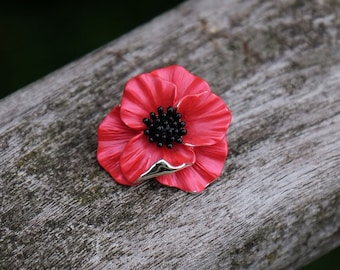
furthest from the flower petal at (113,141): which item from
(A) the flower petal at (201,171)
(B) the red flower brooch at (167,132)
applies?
(A) the flower petal at (201,171)

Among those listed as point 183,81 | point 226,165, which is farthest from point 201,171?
point 183,81

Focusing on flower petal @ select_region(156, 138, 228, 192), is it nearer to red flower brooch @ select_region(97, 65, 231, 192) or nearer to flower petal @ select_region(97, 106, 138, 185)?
red flower brooch @ select_region(97, 65, 231, 192)

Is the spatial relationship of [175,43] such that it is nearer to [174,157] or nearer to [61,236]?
[174,157]

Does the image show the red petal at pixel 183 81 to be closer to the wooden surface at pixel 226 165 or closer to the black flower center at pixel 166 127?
the black flower center at pixel 166 127

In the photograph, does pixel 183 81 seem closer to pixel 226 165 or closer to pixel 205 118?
pixel 205 118

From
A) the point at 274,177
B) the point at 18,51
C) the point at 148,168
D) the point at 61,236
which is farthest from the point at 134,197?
the point at 18,51
